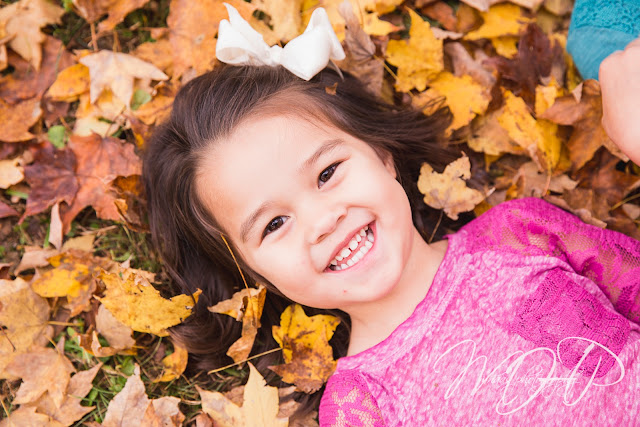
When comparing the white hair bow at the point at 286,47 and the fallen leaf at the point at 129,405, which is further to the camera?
the fallen leaf at the point at 129,405

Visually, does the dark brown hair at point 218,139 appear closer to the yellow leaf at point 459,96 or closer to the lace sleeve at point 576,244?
the yellow leaf at point 459,96

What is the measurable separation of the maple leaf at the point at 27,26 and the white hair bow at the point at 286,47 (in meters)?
1.14

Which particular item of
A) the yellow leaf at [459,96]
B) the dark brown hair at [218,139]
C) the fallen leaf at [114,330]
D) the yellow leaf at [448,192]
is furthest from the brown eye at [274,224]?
the yellow leaf at [459,96]

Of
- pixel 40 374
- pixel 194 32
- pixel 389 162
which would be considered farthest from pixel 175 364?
pixel 194 32

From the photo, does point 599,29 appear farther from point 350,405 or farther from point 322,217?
point 350,405

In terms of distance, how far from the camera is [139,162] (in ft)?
8.44

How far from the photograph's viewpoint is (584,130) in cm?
240

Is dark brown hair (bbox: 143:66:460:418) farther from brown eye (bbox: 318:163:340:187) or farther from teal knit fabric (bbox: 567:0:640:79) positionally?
teal knit fabric (bbox: 567:0:640:79)

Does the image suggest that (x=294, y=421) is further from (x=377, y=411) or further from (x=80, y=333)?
(x=80, y=333)

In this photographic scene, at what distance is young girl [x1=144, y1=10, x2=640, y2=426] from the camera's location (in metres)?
1.90

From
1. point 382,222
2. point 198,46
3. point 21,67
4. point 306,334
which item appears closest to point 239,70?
point 198,46

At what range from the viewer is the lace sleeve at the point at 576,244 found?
81.2 inches

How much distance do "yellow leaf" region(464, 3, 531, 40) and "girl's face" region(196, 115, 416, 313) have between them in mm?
1050

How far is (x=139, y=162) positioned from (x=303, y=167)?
100cm
